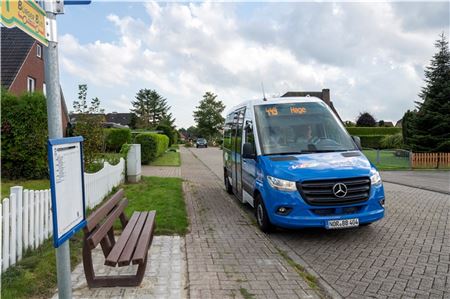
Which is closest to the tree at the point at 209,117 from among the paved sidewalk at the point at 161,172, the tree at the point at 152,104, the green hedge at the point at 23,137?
the tree at the point at 152,104

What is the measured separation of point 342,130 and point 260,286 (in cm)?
423

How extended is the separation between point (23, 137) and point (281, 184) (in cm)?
905

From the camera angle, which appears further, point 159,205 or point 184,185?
point 184,185

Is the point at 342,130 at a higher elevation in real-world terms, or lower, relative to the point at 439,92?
lower

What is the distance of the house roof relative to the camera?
2589 centimetres

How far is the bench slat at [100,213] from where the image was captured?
154 inches

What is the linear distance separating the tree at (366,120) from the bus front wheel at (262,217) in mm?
61932

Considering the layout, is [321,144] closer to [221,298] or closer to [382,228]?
[382,228]

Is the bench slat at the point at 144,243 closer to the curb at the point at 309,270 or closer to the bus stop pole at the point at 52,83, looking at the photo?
the bus stop pole at the point at 52,83

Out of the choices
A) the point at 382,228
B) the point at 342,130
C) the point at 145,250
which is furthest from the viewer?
the point at 342,130

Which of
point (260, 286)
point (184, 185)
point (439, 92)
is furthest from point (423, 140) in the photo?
point (260, 286)

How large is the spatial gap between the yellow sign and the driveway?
12.7 feet

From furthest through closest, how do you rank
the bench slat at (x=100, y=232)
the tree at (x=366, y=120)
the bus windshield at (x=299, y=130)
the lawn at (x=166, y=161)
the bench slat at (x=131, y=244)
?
1. the tree at (x=366, y=120)
2. the lawn at (x=166, y=161)
3. the bus windshield at (x=299, y=130)
4. the bench slat at (x=131, y=244)
5. the bench slat at (x=100, y=232)

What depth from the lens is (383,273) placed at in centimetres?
480
